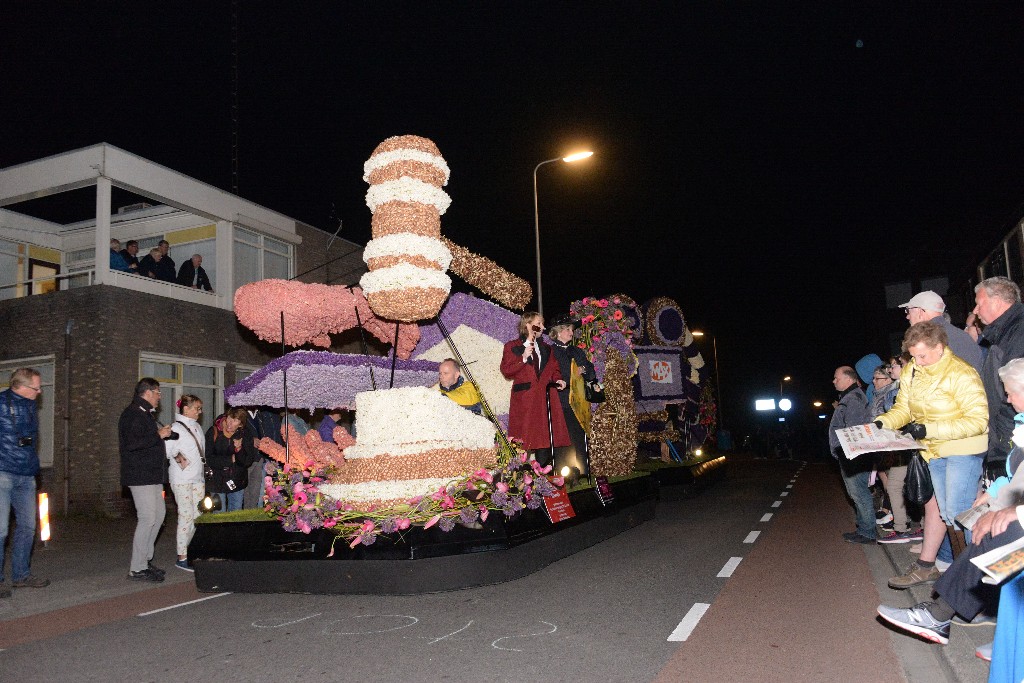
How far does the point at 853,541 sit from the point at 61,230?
68.4 ft

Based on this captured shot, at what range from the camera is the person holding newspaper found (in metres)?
3.40

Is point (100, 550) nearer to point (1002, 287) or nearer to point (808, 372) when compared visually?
point (1002, 287)

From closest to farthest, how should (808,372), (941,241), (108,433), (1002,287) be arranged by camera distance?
(1002,287) < (108,433) < (941,241) < (808,372)

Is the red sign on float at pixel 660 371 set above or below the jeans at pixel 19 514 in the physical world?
above

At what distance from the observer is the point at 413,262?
7.35m

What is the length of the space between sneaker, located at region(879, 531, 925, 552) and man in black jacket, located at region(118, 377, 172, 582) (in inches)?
307

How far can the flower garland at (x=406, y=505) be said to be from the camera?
21.4ft

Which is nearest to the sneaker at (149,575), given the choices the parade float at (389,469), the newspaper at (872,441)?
the parade float at (389,469)

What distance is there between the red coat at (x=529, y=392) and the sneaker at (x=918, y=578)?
4012mm

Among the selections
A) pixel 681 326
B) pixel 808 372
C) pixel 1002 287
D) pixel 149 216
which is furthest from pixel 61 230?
pixel 808 372

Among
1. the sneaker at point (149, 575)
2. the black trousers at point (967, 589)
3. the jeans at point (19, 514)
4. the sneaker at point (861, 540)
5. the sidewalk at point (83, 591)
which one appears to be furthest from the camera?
the sneaker at point (861, 540)

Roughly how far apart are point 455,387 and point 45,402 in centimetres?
1287

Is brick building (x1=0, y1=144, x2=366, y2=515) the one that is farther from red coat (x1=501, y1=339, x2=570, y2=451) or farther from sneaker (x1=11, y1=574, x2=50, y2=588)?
red coat (x1=501, y1=339, x2=570, y2=451)

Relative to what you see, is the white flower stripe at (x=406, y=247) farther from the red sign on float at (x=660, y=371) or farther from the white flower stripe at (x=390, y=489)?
the red sign on float at (x=660, y=371)
